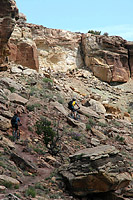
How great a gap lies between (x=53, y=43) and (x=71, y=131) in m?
18.9

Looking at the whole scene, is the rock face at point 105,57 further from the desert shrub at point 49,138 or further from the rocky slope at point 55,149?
the desert shrub at point 49,138

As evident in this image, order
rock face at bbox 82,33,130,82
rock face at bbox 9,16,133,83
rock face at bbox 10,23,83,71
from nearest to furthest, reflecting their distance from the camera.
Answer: rock face at bbox 10,23,83,71 < rock face at bbox 9,16,133,83 < rock face at bbox 82,33,130,82

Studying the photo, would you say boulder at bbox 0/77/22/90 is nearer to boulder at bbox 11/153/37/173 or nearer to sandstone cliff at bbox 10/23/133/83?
boulder at bbox 11/153/37/173

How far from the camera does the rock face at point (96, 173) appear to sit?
Answer: 7883 mm

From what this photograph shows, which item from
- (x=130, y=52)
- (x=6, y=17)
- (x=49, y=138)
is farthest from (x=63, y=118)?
(x=130, y=52)

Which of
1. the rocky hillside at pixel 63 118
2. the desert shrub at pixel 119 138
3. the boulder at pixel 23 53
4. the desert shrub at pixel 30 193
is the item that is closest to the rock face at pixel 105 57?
the rocky hillside at pixel 63 118

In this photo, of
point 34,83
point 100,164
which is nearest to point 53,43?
point 34,83

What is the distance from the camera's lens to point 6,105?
42.5ft

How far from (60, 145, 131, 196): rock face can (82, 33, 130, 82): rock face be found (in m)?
23.0

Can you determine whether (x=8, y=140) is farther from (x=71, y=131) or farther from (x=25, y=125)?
(x=71, y=131)

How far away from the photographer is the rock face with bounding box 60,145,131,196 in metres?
7.88

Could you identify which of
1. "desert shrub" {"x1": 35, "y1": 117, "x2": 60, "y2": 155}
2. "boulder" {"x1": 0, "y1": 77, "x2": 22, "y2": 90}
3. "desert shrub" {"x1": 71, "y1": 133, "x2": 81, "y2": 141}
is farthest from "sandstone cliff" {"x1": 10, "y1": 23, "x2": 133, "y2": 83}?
"desert shrub" {"x1": 35, "y1": 117, "x2": 60, "y2": 155}

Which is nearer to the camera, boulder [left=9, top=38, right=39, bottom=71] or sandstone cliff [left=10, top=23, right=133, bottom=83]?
boulder [left=9, top=38, right=39, bottom=71]

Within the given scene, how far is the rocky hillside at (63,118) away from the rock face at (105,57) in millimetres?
119
